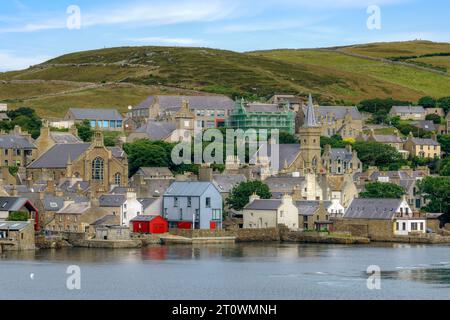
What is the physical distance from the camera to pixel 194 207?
3356 inches

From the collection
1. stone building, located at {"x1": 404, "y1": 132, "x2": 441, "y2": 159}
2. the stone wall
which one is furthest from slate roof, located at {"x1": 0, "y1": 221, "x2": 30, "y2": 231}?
stone building, located at {"x1": 404, "y1": 132, "x2": 441, "y2": 159}

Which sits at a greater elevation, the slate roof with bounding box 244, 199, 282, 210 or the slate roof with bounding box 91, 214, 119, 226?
the slate roof with bounding box 244, 199, 282, 210

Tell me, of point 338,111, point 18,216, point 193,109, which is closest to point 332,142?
point 338,111

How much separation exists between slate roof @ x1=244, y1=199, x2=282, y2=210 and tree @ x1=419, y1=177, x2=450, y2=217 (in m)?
14.6

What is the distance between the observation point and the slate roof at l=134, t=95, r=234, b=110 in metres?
145

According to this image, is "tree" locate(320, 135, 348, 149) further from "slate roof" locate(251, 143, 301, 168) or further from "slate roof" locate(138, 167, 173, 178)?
"slate roof" locate(138, 167, 173, 178)

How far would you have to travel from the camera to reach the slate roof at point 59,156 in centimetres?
10431

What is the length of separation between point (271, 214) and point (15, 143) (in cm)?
3339

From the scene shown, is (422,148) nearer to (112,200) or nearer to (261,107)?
(261,107)

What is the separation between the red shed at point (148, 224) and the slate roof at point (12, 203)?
7553 millimetres

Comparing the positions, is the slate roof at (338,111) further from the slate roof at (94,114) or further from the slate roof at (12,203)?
the slate roof at (12,203)

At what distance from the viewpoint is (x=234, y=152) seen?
118 metres

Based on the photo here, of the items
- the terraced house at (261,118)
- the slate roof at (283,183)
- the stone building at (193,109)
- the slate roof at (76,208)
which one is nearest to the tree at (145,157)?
the slate roof at (283,183)
